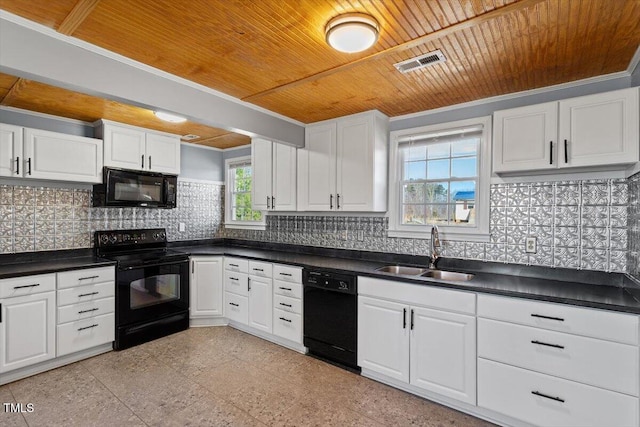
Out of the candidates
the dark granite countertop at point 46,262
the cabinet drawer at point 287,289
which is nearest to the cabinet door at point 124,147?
the dark granite countertop at point 46,262

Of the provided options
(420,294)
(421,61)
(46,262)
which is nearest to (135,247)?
(46,262)

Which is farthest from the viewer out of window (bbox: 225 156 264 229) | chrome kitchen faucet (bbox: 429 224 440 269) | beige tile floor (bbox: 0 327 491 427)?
window (bbox: 225 156 264 229)

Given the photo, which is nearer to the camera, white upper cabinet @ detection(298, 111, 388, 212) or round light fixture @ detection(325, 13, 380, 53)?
round light fixture @ detection(325, 13, 380, 53)

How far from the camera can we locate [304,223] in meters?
4.07

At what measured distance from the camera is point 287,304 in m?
3.33

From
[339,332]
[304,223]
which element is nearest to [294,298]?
[339,332]

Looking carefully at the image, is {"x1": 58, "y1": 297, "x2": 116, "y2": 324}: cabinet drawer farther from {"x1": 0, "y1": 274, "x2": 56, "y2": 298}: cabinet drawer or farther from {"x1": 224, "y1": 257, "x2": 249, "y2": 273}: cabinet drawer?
{"x1": 224, "y1": 257, "x2": 249, "y2": 273}: cabinet drawer

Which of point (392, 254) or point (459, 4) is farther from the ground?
point (459, 4)

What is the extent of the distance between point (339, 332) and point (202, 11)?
2.57 meters

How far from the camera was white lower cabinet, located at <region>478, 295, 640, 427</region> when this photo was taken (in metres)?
1.80

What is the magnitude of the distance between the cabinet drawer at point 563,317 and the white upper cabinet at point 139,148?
3.65 m

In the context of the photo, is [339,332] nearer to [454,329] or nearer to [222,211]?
[454,329]

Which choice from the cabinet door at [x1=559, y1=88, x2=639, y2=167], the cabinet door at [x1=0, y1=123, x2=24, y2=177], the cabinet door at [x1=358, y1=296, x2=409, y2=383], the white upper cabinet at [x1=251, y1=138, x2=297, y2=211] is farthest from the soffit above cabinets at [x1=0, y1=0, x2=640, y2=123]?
the cabinet door at [x1=358, y1=296, x2=409, y2=383]

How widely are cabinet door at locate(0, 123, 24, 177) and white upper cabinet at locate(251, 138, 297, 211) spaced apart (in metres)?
2.22
